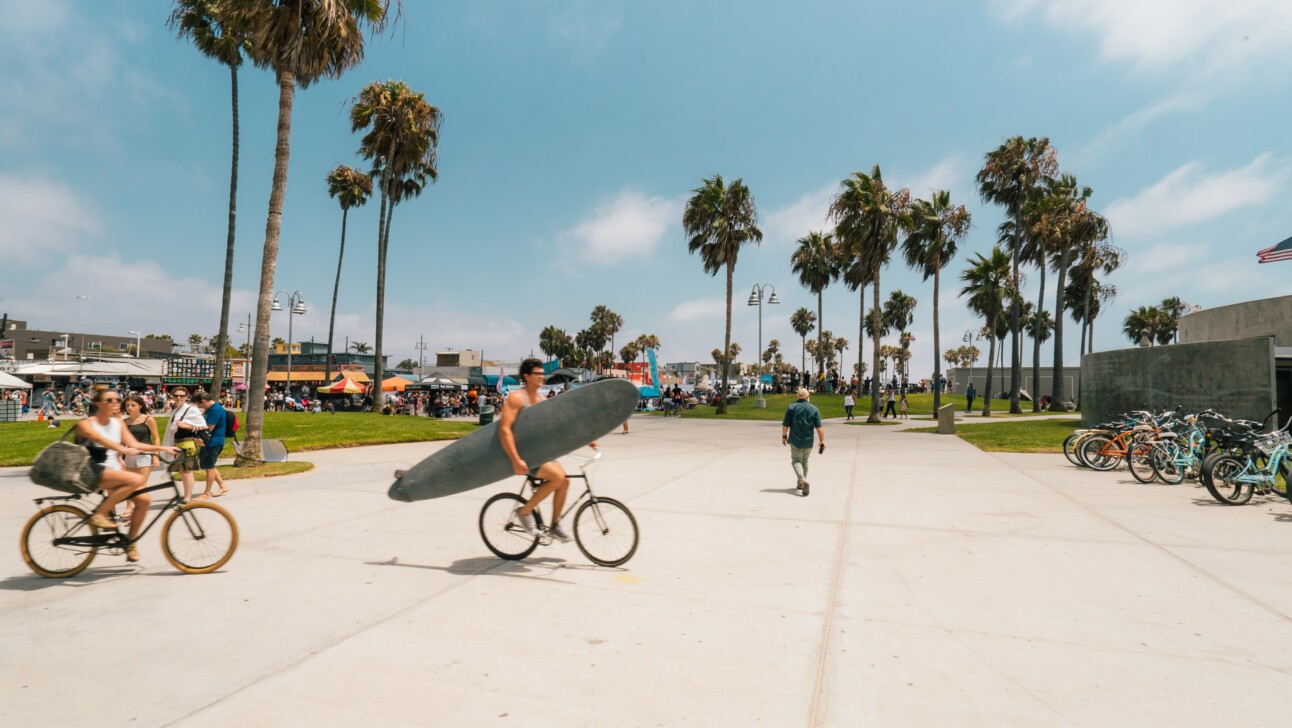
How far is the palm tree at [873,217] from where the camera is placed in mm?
30078

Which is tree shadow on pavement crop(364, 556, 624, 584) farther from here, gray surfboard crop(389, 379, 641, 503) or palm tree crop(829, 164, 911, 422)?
palm tree crop(829, 164, 911, 422)

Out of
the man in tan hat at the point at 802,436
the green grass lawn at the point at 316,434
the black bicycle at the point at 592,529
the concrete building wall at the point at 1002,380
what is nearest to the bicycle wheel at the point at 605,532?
the black bicycle at the point at 592,529

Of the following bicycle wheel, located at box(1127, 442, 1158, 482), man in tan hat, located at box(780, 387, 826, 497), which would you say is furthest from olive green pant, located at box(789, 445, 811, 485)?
bicycle wheel, located at box(1127, 442, 1158, 482)

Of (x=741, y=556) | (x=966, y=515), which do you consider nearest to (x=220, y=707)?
(x=741, y=556)

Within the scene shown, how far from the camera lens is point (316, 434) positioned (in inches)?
709

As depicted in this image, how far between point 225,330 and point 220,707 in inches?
952

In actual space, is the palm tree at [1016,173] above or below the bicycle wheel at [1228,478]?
above

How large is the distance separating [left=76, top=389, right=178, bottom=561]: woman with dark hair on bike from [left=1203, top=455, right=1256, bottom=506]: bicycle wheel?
13.1m

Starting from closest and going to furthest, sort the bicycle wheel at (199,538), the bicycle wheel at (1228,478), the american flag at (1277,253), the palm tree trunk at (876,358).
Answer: the bicycle wheel at (199,538)
the bicycle wheel at (1228,478)
the american flag at (1277,253)
the palm tree trunk at (876,358)

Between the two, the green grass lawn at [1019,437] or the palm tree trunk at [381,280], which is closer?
the green grass lawn at [1019,437]

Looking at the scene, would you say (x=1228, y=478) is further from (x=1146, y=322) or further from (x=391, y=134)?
(x=1146, y=322)

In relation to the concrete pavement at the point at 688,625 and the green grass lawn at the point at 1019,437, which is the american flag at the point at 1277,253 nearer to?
the green grass lawn at the point at 1019,437

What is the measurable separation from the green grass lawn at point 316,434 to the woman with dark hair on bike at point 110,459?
10156 millimetres

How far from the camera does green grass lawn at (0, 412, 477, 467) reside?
580 inches
